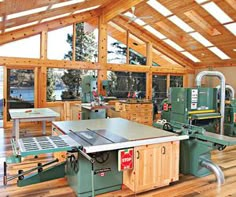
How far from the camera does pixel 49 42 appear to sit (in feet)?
27.5

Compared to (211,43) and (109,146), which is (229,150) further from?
(211,43)

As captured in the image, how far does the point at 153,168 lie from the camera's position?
3.20 metres

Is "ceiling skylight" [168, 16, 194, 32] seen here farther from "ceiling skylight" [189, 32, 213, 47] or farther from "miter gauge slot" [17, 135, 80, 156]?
"miter gauge slot" [17, 135, 80, 156]

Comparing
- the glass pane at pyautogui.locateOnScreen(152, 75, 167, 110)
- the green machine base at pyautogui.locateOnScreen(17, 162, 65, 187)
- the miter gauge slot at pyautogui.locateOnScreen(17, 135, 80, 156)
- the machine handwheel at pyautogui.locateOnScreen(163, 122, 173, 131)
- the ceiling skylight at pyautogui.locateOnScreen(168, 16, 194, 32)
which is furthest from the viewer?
the glass pane at pyautogui.locateOnScreen(152, 75, 167, 110)

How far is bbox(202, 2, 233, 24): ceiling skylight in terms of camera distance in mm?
7035

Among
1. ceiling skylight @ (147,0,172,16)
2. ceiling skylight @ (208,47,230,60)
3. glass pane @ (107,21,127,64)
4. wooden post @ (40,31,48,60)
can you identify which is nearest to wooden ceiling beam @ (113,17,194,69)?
glass pane @ (107,21,127,64)

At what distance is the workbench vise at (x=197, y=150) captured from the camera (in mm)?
3682

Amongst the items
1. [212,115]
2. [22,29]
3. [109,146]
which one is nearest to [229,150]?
[212,115]

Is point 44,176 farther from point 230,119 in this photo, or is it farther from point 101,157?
point 230,119

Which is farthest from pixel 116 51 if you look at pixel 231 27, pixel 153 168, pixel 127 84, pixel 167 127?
pixel 153 168

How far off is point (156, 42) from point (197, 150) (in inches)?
291

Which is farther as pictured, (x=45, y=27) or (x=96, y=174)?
(x=45, y=27)

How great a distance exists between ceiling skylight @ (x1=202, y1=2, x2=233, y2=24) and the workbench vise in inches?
182

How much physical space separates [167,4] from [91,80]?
12.1 ft
